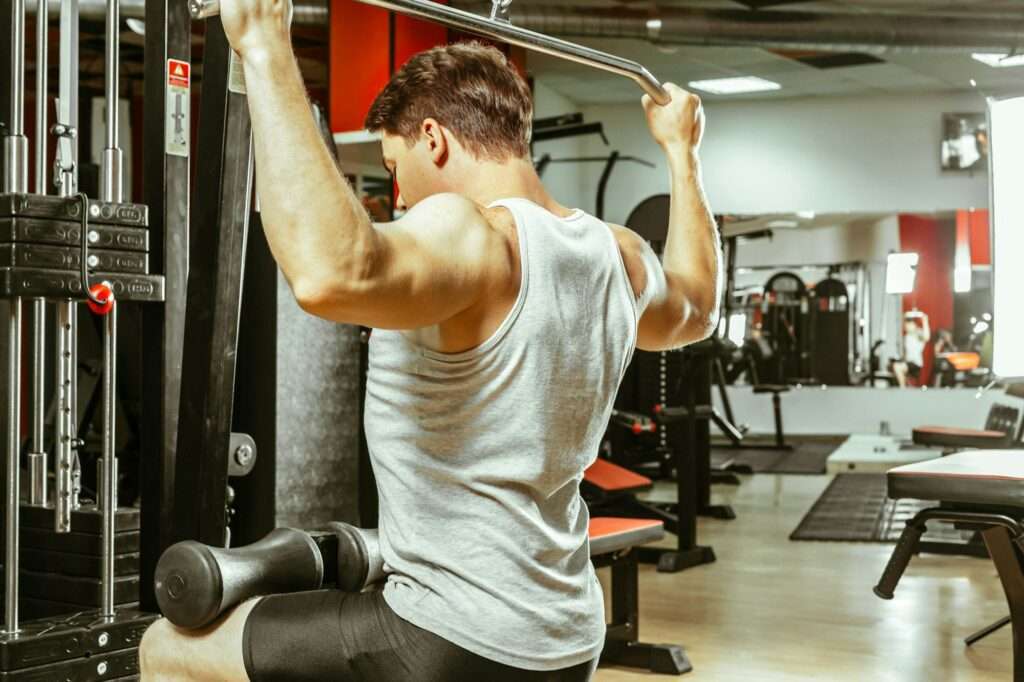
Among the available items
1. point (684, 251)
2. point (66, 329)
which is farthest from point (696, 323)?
point (66, 329)

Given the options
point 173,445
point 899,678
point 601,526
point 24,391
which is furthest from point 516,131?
point 24,391

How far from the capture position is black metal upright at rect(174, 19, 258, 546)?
2002mm

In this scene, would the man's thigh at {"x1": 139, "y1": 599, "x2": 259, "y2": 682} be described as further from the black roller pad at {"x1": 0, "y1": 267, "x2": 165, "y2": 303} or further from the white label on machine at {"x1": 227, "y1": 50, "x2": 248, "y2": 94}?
the white label on machine at {"x1": 227, "y1": 50, "x2": 248, "y2": 94}

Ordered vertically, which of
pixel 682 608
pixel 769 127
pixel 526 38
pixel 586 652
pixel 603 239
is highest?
pixel 769 127

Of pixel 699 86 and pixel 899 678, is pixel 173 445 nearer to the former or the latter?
pixel 899 678

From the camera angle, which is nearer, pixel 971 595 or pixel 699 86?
pixel 971 595

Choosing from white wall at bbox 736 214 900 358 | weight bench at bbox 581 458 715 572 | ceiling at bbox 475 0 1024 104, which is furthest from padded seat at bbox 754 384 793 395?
weight bench at bbox 581 458 715 572

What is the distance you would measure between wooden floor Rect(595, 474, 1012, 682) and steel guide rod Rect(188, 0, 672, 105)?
2198mm

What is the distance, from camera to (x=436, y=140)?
1.35 m

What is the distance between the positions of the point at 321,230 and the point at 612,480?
148 inches

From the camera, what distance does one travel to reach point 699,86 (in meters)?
10.8

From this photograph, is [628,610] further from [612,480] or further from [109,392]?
[109,392]

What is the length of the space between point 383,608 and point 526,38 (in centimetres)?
72

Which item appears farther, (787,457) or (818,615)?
(787,457)
